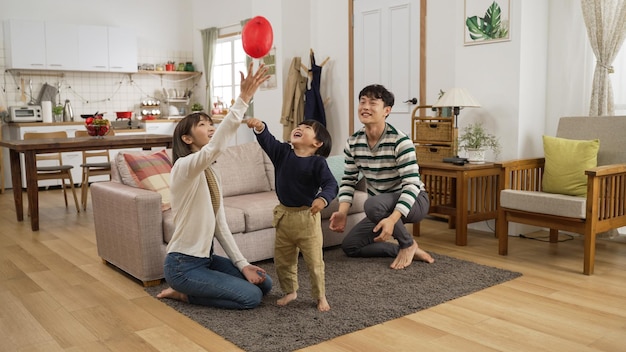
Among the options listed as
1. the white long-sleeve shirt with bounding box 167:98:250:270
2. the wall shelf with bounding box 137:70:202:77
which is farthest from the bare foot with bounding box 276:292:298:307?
the wall shelf with bounding box 137:70:202:77

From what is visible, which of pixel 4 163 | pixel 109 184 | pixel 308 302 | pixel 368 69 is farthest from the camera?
pixel 4 163

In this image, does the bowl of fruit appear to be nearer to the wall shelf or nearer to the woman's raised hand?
the wall shelf

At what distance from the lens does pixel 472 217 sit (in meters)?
4.75

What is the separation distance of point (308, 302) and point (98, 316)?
3.51ft

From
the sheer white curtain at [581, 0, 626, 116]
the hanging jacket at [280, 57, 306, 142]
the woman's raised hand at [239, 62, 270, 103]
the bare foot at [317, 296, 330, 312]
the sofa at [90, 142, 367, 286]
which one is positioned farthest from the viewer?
the hanging jacket at [280, 57, 306, 142]

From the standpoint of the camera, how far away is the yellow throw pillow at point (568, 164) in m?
4.29

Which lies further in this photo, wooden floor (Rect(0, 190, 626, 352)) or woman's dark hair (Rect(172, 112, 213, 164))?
woman's dark hair (Rect(172, 112, 213, 164))

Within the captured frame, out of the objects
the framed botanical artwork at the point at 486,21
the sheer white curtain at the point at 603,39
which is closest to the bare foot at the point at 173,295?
the framed botanical artwork at the point at 486,21

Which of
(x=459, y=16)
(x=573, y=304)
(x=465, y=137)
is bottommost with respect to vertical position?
(x=573, y=304)

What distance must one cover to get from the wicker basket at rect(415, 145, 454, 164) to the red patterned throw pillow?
7.00ft

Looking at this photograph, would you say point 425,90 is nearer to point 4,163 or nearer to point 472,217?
point 472,217

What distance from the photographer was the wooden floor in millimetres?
2701

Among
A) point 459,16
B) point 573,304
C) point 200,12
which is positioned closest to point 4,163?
point 200,12

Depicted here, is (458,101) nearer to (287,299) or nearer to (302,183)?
(302,183)
